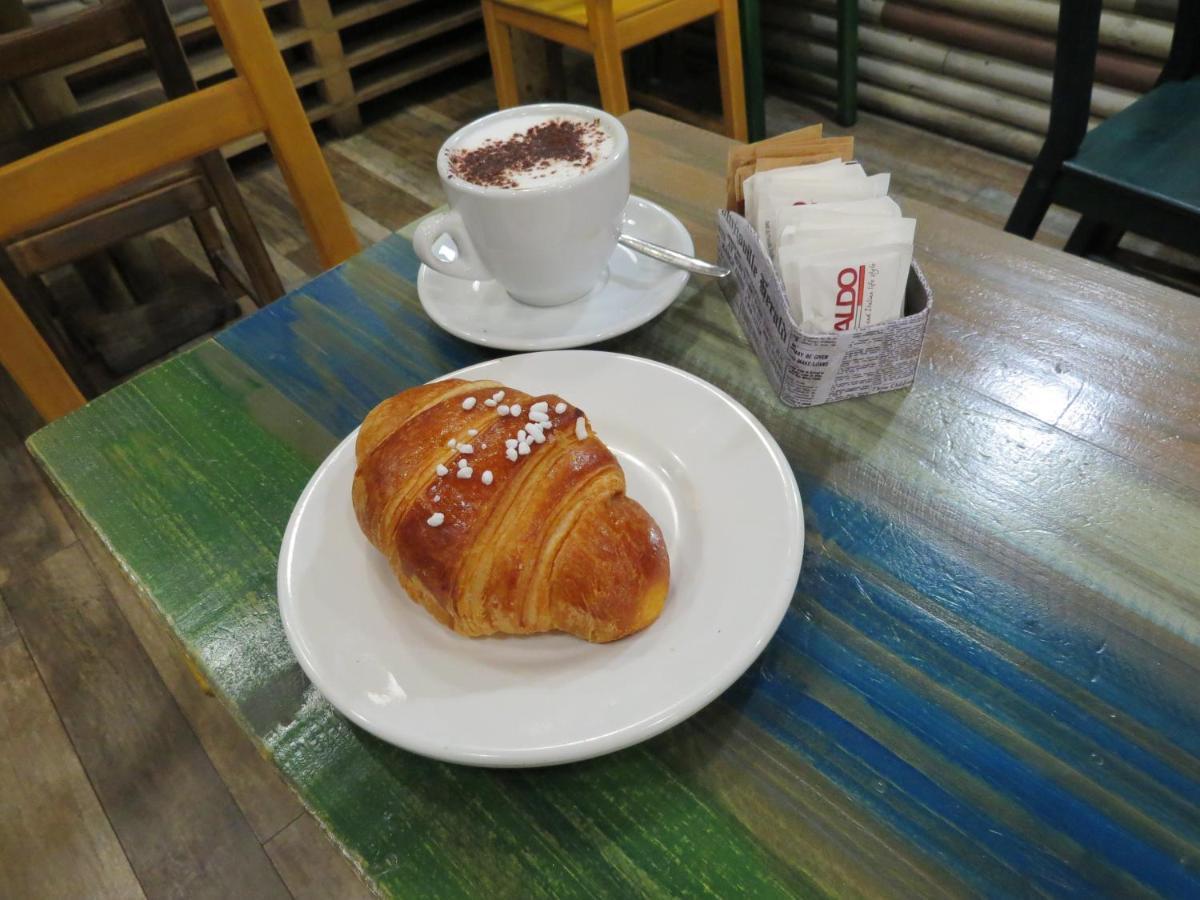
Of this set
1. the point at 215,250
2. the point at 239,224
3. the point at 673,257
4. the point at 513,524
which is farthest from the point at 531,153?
the point at 215,250

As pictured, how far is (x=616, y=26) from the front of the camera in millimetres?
1775

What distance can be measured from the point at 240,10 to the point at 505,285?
1.83ft

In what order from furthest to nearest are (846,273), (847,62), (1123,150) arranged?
(847,62) < (1123,150) < (846,273)

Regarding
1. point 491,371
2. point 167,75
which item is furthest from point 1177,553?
point 167,75

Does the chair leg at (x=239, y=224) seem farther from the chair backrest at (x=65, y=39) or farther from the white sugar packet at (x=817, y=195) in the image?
the white sugar packet at (x=817, y=195)

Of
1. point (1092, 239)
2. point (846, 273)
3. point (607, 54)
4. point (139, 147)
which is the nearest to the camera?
point (846, 273)

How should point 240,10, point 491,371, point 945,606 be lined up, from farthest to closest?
point 240,10, point 491,371, point 945,606

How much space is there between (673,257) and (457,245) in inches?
7.9

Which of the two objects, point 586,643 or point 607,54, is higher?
point 586,643

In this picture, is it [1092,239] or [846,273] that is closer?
[846,273]

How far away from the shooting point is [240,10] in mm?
948

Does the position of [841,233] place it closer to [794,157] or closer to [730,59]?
[794,157]

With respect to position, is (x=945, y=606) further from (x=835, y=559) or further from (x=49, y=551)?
(x=49, y=551)

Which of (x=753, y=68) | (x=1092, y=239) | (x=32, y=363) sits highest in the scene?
(x=32, y=363)
